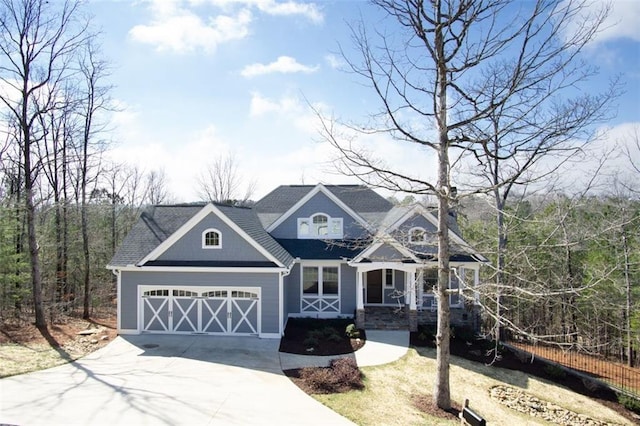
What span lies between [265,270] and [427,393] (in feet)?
23.1

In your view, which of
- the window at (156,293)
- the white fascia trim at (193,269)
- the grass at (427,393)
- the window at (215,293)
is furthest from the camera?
the window at (156,293)

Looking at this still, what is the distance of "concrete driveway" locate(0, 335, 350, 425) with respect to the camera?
8539mm

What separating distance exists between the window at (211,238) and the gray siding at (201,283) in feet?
3.68

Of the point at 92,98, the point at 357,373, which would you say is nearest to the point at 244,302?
the point at 357,373

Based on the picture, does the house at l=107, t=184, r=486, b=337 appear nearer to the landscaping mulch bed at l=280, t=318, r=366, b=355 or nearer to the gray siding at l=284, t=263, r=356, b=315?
the gray siding at l=284, t=263, r=356, b=315

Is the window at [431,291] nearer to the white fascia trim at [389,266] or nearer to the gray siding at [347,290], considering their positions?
the white fascia trim at [389,266]

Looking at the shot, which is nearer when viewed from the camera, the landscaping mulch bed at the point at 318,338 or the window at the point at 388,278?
the landscaping mulch bed at the point at 318,338

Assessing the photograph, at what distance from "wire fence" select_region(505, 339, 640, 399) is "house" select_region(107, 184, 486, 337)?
2691mm

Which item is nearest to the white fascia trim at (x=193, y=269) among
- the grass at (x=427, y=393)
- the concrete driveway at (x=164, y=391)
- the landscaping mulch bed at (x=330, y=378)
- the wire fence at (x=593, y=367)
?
the concrete driveway at (x=164, y=391)

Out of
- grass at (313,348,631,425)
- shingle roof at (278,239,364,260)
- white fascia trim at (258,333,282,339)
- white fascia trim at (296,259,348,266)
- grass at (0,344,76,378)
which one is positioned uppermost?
shingle roof at (278,239,364,260)

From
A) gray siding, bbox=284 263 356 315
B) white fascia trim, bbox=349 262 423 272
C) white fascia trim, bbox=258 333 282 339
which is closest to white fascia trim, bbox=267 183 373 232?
gray siding, bbox=284 263 356 315

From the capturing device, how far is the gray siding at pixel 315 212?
19.3 m

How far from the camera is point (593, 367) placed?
14.7 meters

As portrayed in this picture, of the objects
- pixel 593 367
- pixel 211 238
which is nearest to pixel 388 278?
pixel 593 367
